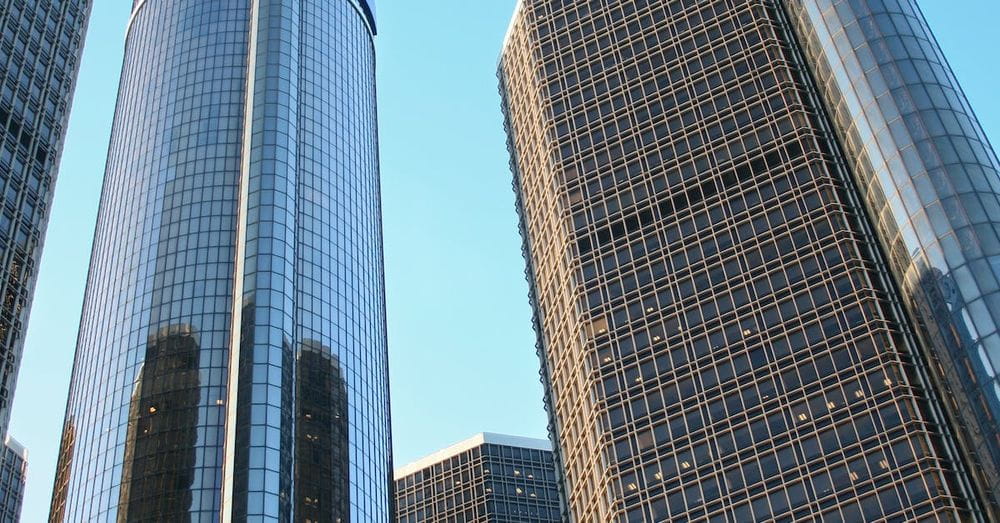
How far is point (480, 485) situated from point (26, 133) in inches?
3581

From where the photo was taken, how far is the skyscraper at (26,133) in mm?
103438

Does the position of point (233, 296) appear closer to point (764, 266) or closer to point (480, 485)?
point (480, 485)

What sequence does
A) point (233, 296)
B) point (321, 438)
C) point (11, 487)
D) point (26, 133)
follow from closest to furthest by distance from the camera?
point (26, 133) < point (321, 438) < point (233, 296) < point (11, 487)

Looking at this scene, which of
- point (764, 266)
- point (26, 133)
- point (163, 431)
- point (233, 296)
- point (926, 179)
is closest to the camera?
point (926, 179)

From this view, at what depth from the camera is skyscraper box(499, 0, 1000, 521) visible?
96.6 metres

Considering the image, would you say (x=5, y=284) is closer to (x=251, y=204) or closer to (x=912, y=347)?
(x=251, y=204)

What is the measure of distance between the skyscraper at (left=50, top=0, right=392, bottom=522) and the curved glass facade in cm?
6953

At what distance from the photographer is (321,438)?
147500 millimetres

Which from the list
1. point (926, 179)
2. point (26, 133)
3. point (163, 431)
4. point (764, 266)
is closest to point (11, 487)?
point (163, 431)

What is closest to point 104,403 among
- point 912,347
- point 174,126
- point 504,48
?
point 174,126

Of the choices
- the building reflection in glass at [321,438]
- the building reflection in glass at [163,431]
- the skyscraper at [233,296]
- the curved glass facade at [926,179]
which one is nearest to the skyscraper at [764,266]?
the curved glass facade at [926,179]

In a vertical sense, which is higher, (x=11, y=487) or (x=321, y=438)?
(x=11, y=487)

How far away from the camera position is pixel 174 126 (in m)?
183

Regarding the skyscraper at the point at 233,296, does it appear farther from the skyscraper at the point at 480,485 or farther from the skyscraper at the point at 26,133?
the skyscraper at the point at 26,133
